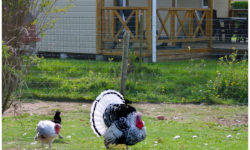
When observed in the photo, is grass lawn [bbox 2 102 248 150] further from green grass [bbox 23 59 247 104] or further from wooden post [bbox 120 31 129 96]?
wooden post [bbox 120 31 129 96]

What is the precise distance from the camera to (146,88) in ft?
33.2

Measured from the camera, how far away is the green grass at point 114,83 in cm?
977

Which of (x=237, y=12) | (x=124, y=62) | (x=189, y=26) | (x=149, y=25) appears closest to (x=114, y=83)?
(x=124, y=62)

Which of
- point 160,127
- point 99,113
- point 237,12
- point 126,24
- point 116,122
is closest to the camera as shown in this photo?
point 116,122

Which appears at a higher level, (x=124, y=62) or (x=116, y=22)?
(x=116, y=22)

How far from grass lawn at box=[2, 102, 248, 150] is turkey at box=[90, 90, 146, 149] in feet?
1.34

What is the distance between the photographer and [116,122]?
5.69 meters

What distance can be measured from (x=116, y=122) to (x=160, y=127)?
1882mm

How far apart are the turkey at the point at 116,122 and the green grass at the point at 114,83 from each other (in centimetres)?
357

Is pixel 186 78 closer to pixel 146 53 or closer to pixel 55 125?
pixel 146 53

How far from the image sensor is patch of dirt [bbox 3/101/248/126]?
812 cm

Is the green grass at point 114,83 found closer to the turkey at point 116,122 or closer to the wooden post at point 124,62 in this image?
the wooden post at point 124,62

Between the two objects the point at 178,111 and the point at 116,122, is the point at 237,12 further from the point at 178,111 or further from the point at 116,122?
the point at 116,122

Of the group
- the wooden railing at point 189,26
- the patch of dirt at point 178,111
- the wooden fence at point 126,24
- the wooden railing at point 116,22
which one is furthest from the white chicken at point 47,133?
the wooden railing at point 189,26
